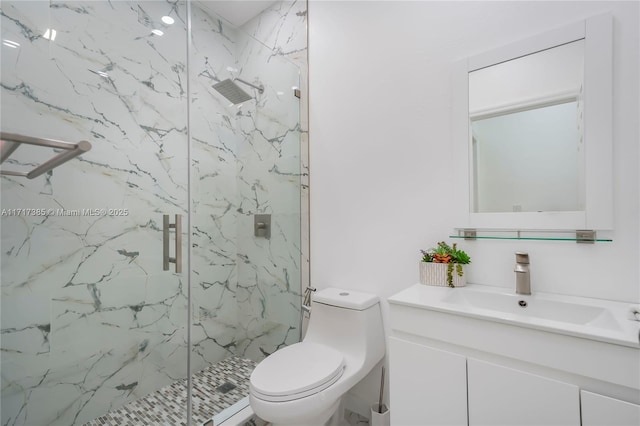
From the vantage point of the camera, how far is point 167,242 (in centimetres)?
133

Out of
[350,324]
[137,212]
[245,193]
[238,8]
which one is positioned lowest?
[350,324]

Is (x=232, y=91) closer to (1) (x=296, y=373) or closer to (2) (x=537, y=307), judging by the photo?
(1) (x=296, y=373)

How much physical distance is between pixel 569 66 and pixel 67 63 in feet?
6.16

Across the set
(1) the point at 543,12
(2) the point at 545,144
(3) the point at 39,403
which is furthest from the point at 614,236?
(3) the point at 39,403

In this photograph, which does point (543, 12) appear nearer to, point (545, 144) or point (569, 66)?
point (569, 66)

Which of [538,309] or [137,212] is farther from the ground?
[137,212]

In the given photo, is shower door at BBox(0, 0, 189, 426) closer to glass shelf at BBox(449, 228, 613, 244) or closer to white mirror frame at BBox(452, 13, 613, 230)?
glass shelf at BBox(449, 228, 613, 244)

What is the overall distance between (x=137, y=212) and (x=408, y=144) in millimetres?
1302

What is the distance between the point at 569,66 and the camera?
45.7 inches

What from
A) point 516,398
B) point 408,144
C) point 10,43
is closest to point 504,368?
point 516,398

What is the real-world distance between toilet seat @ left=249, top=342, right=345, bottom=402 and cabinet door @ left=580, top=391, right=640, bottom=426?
2.71 feet

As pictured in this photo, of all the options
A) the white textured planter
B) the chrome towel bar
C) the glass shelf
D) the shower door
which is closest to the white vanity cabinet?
the white textured planter

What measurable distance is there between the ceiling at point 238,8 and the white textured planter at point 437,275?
1929 millimetres

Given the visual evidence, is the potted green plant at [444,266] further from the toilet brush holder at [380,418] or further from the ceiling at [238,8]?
the ceiling at [238,8]
